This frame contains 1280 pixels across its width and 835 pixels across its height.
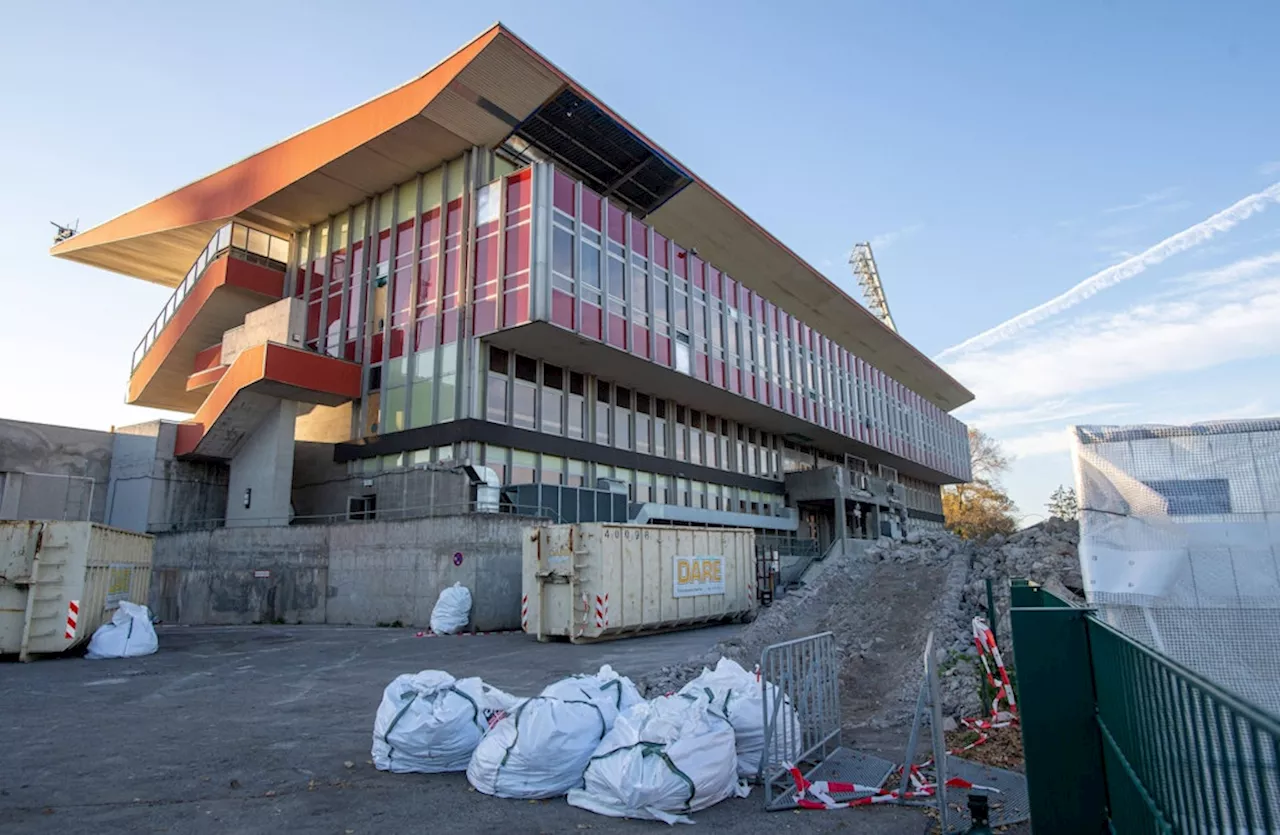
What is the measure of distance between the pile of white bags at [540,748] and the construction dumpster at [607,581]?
10299mm

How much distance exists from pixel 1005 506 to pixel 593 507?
2527 inches

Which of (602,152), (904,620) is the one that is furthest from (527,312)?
(904,620)

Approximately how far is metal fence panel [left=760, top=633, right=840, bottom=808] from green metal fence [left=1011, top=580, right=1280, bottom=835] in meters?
2.33

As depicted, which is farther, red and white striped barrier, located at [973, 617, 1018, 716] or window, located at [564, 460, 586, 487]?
window, located at [564, 460, 586, 487]

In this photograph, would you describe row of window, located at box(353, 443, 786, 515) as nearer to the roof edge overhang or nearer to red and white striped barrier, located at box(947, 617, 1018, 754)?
the roof edge overhang

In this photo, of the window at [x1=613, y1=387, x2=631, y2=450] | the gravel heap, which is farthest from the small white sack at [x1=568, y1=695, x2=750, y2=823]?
the window at [x1=613, y1=387, x2=631, y2=450]

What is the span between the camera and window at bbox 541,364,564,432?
28.4 meters

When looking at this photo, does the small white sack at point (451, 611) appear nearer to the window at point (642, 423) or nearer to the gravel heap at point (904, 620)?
A: the gravel heap at point (904, 620)

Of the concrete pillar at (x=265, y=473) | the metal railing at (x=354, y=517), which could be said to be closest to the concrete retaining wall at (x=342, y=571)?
the metal railing at (x=354, y=517)

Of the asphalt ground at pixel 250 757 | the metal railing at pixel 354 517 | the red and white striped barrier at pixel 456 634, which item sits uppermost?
the metal railing at pixel 354 517

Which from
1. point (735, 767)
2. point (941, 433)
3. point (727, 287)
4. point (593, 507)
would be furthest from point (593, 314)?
point (941, 433)

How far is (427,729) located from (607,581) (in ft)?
33.5

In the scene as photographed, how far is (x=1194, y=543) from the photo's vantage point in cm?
455

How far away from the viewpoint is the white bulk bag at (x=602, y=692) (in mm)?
6594
